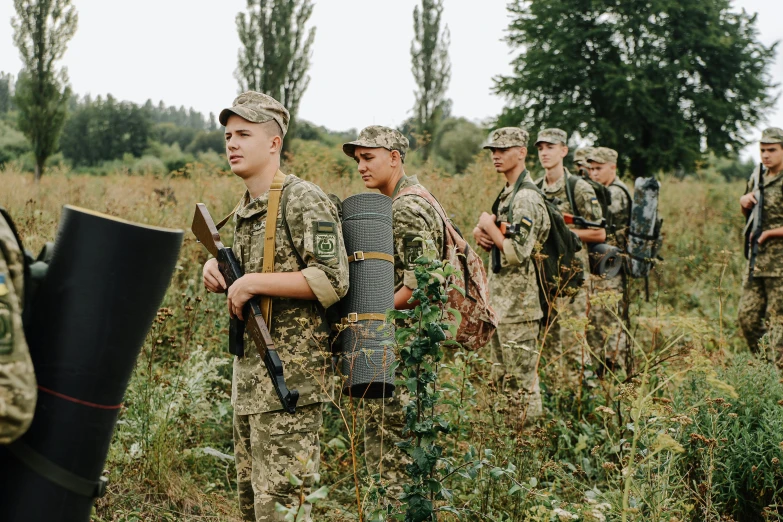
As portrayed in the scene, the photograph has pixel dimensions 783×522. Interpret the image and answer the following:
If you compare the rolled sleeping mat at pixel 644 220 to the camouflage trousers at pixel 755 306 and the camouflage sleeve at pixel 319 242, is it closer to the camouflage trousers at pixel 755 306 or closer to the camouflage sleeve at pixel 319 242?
the camouflage trousers at pixel 755 306

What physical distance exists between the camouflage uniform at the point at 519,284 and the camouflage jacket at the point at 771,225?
2.34 metres

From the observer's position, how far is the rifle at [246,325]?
2.43 m

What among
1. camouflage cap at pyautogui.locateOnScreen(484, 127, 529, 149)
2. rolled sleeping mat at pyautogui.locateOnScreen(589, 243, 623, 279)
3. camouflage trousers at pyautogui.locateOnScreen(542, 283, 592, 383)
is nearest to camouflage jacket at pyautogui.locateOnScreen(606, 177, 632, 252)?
rolled sleeping mat at pyautogui.locateOnScreen(589, 243, 623, 279)

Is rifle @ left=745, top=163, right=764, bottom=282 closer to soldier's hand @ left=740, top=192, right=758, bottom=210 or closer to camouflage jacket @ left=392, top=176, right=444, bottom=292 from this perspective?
soldier's hand @ left=740, top=192, right=758, bottom=210

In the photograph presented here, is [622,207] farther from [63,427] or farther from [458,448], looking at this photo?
[63,427]

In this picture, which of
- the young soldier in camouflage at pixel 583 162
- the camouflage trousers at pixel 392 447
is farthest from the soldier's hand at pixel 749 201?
the camouflage trousers at pixel 392 447

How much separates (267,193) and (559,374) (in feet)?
10.4

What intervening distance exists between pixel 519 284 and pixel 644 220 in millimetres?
2504

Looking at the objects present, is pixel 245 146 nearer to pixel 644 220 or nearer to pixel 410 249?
pixel 410 249

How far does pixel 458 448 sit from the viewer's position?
4.00m

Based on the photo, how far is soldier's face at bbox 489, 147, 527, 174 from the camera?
494cm

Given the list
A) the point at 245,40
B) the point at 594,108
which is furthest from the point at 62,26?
the point at 594,108

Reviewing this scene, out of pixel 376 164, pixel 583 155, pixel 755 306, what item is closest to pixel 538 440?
pixel 376 164

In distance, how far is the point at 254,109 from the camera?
2.73m
